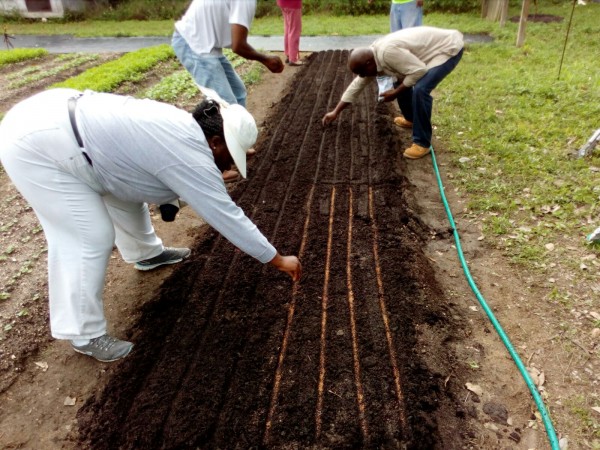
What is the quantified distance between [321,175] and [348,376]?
2.33m

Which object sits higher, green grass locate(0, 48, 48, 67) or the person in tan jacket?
the person in tan jacket

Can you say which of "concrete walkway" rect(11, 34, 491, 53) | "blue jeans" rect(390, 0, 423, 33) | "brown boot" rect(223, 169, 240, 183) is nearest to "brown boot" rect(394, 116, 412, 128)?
"blue jeans" rect(390, 0, 423, 33)

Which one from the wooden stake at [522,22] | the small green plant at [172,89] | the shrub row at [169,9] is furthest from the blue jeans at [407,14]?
the shrub row at [169,9]

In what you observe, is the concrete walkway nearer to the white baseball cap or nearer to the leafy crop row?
the leafy crop row

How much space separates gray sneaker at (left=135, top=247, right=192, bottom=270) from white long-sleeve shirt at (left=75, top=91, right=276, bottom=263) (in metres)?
1.14

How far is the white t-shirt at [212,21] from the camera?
11.2 feet

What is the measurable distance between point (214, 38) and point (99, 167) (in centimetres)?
208

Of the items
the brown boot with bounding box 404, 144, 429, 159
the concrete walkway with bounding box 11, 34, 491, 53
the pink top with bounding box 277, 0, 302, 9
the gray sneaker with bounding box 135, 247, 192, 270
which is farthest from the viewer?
the concrete walkway with bounding box 11, 34, 491, 53

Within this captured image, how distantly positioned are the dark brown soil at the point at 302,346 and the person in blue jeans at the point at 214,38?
3.64ft

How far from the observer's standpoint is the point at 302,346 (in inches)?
96.4

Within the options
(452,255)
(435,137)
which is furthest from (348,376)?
(435,137)

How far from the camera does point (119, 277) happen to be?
3.15m

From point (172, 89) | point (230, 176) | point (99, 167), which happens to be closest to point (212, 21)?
point (230, 176)

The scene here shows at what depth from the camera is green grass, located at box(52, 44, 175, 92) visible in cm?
670
